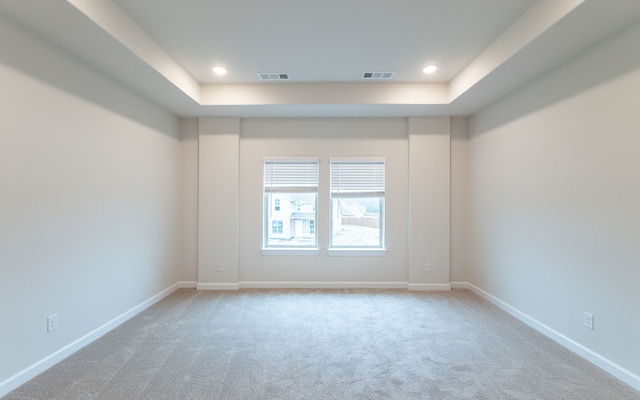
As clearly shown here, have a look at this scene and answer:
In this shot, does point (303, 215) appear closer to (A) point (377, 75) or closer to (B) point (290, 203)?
(B) point (290, 203)

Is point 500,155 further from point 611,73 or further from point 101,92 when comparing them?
point 101,92

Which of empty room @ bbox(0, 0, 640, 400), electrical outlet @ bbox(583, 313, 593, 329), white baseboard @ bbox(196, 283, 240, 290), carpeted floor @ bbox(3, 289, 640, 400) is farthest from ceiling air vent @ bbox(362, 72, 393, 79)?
white baseboard @ bbox(196, 283, 240, 290)

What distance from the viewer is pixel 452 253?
14.4 ft

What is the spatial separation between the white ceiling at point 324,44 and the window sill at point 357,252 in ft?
7.19

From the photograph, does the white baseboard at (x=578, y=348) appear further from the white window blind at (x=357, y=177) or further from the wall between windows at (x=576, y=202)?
the white window blind at (x=357, y=177)

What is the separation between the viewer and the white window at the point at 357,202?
4453 mm

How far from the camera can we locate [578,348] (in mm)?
2492

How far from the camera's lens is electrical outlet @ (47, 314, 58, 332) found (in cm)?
230

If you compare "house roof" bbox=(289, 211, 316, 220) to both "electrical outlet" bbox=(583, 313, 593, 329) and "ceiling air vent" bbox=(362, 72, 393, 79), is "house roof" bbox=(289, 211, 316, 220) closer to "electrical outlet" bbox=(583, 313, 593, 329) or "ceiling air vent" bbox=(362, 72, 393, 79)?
"ceiling air vent" bbox=(362, 72, 393, 79)

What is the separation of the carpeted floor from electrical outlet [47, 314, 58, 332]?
0.32 metres

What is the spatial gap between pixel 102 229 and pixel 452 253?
15.5 ft

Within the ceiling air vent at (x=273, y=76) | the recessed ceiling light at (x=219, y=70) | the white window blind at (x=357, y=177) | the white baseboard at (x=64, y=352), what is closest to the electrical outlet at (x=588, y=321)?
the white window blind at (x=357, y=177)

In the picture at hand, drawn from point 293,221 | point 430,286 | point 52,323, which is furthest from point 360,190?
point 52,323

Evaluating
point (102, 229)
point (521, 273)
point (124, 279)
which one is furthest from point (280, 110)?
point (521, 273)
